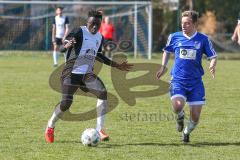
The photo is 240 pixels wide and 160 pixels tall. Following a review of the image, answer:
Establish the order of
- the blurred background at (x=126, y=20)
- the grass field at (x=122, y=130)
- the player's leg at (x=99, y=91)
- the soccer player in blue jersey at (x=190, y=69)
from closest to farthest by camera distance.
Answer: the grass field at (x=122, y=130)
the soccer player in blue jersey at (x=190, y=69)
the player's leg at (x=99, y=91)
the blurred background at (x=126, y=20)

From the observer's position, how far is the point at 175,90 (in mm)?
8844

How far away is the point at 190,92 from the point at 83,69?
5.08ft

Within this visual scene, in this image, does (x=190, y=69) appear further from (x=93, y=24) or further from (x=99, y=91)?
(x=93, y=24)

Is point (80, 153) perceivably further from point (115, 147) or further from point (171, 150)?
point (171, 150)

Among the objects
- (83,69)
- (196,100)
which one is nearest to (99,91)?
(83,69)

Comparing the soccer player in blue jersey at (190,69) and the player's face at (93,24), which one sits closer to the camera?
the player's face at (93,24)

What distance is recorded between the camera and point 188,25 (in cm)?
877

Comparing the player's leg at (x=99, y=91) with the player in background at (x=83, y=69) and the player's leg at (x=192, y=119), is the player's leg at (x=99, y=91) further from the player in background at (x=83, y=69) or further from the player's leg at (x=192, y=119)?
the player's leg at (x=192, y=119)

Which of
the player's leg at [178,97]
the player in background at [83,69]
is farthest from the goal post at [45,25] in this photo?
the player's leg at [178,97]

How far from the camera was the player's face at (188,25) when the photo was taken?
8.72m

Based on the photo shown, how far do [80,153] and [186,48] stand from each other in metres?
2.19

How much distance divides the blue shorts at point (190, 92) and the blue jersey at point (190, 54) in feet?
0.29

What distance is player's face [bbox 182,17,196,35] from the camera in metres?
8.72

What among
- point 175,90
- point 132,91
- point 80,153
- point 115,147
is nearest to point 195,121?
point 175,90
